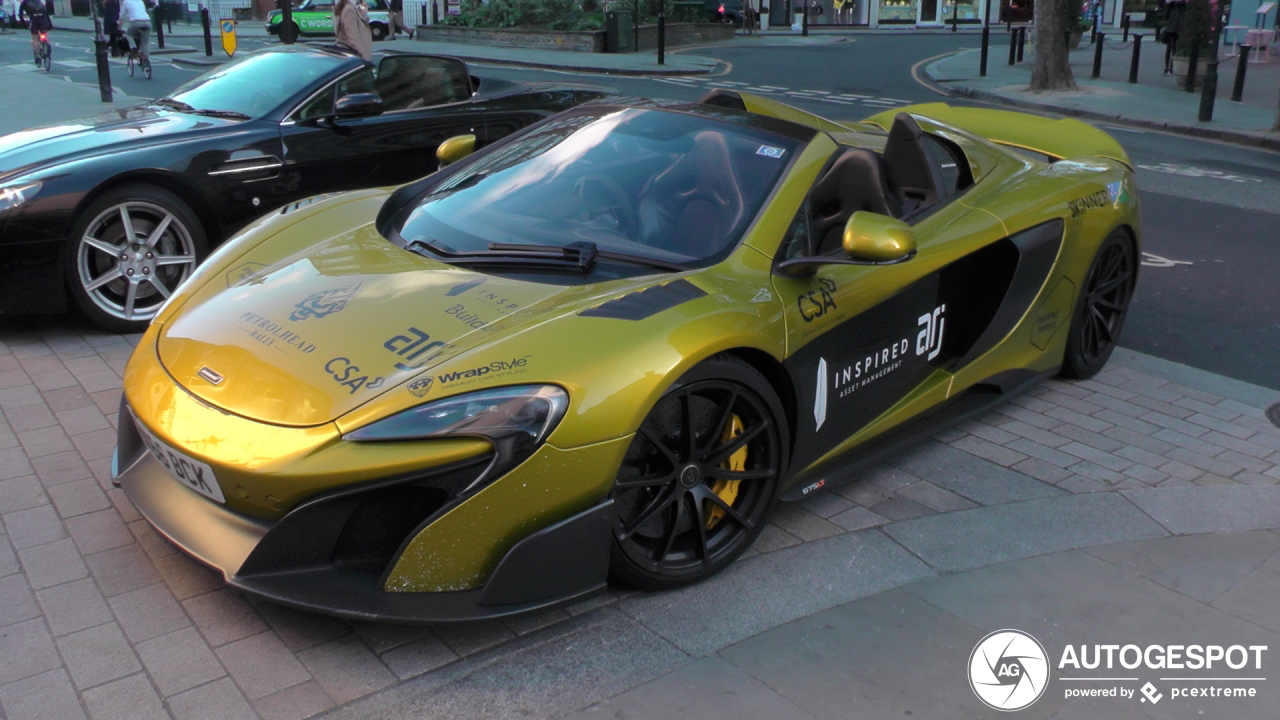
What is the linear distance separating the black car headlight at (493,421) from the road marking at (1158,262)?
6.10 metres

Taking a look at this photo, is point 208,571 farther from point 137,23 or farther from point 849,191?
point 137,23

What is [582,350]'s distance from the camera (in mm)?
2891

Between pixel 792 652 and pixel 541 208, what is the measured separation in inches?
66.5

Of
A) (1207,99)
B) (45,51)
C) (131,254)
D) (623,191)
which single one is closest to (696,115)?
(623,191)

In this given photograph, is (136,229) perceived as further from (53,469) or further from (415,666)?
(415,666)

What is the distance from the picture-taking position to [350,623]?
303 cm

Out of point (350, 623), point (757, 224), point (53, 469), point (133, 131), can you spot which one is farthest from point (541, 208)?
point (133, 131)

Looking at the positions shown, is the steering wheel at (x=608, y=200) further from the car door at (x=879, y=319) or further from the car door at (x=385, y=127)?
the car door at (x=385, y=127)

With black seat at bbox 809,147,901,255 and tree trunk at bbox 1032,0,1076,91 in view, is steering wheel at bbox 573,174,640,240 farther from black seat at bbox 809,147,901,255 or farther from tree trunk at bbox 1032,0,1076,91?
tree trunk at bbox 1032,0,1076,91

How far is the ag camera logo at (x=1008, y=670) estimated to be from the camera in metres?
2.84

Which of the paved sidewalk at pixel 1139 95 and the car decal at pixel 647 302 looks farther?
the paved sidewalk at pixel 1139 95

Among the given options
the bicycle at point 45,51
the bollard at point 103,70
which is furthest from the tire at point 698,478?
the bicycle at point 45,51

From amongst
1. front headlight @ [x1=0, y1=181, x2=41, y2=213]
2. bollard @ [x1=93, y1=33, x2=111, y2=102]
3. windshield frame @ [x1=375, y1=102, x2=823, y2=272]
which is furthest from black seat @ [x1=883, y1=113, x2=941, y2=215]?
bollard @ [x1=93, y1=33, x2=111, y2=102]

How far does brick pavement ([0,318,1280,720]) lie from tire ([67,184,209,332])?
0.64ft
